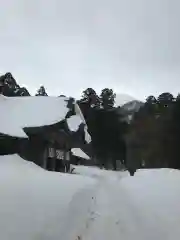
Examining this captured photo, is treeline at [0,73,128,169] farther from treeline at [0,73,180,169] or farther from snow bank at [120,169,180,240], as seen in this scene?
snow bank at [120,169,180,240]

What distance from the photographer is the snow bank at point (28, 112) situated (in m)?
19.8

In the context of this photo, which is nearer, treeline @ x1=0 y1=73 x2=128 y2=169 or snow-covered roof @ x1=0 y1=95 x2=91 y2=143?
snow-covered roof @ x1=0 y1=95 x2=91 y2=143

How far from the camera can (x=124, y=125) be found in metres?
51.3

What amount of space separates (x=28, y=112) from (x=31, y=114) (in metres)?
0.54

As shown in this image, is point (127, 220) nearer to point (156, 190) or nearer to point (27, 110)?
point (156, 190)

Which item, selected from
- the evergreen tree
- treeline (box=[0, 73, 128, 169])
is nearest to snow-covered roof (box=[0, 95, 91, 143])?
treeline (box=[0, 73, 128, 169])

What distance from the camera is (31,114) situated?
23188 mm

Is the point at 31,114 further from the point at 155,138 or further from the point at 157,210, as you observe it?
the point at 155,138

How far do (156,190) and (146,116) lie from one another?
126 ft

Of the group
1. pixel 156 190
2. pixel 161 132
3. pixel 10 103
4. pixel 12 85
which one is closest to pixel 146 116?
pixel 161 132

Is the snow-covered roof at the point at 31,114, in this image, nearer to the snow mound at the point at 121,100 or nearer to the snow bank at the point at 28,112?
the snow bank at the point at 28,112

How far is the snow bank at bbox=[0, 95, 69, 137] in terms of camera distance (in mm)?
19842

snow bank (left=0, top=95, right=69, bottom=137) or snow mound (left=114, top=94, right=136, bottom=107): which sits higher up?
snow mound (left=114, top=94, right=136, bottom=107)

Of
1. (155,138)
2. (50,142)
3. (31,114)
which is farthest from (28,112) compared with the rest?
(155,138)
